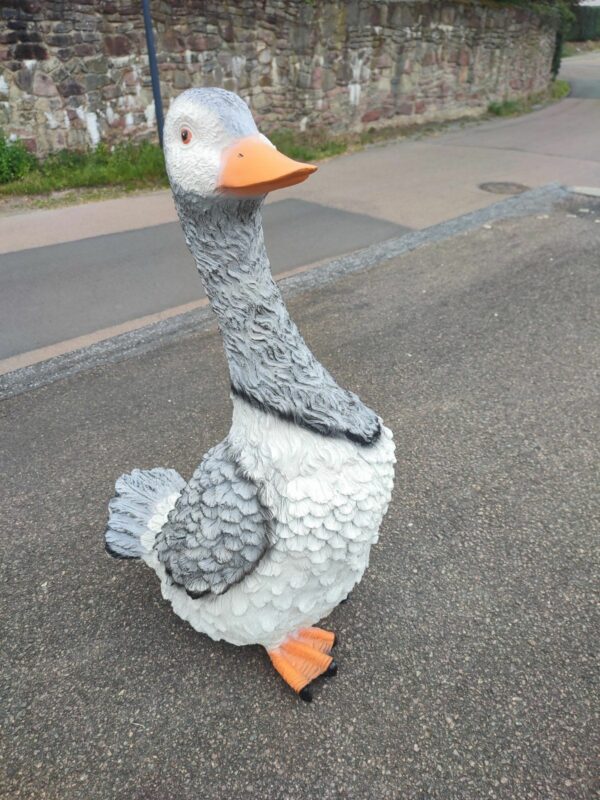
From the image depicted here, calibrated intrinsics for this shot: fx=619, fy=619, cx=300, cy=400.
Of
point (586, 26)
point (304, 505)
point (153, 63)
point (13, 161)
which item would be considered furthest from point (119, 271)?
point (586, 26)

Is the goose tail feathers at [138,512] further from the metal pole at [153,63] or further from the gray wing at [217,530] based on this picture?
the metal pole at [153,63]

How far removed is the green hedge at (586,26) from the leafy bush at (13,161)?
28507 millimetres

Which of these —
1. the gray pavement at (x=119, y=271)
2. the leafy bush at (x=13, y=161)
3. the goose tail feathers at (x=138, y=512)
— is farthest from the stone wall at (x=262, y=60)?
the goose tail feathers at (x=138, y=512)

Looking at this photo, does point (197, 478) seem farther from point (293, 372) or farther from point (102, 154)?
point (102, 154)

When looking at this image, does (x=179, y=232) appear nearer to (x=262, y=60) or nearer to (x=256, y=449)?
(x=262, y=60)

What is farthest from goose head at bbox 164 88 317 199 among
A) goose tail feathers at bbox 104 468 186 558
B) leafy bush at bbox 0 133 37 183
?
leafy bush at bbox 0 133 37 183

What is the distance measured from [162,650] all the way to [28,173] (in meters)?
7.24

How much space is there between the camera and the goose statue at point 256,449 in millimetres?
1564

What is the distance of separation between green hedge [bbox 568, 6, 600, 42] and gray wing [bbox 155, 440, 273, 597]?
33.0 m

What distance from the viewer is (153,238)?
267 inches

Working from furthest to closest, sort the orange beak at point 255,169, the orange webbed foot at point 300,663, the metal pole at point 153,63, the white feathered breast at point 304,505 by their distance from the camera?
the metal pole at point 153,63 → the orange webbed foot at point 300,663 → the white feathered breast at point 304,505 → the orange beak at point 255,169

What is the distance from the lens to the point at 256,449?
6.18 feet

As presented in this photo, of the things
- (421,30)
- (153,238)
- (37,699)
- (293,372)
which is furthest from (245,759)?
(421,30)

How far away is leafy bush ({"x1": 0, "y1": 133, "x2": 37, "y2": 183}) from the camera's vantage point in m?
7.60
